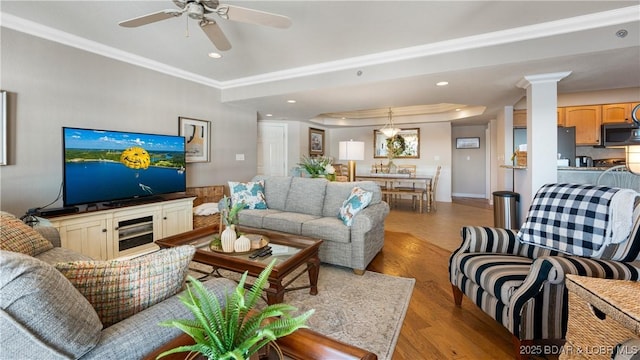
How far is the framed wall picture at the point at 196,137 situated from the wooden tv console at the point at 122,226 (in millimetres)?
813

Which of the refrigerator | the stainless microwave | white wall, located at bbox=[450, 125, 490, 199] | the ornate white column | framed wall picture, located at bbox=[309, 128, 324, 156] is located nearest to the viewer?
the ornate white column

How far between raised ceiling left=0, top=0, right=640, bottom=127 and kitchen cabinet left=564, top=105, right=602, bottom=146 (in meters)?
1.42

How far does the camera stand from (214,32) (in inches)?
84.7

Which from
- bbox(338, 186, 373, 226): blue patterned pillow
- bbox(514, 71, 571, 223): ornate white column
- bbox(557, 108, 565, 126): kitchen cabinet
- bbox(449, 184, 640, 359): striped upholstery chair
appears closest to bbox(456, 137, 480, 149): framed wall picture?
bbox(557, 108, 565, 126): kitchen cabinet

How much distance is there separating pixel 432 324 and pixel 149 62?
14.1 feet

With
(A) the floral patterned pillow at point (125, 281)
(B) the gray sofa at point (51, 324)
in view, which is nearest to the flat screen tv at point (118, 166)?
(A) the floral patterned pillow at point (125, 281)

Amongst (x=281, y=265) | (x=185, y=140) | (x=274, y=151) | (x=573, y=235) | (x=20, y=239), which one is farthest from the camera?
(x=274, y=151)

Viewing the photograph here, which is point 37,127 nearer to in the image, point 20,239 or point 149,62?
point 149,62

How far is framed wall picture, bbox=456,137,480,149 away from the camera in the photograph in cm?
803

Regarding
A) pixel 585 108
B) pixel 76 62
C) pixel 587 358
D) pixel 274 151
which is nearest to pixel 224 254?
pixel 587 358

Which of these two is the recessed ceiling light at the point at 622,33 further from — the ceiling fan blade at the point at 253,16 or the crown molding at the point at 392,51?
the ceiling fan blade at the point at 253,16

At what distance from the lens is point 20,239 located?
5.24 feet

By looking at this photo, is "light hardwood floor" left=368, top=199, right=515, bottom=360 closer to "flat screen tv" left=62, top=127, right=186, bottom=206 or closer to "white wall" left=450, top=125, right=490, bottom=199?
"flat screen tv" left=62, top=127, right=186, bottom=206

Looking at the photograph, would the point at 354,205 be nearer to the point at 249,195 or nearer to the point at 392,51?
the point at 249,195
